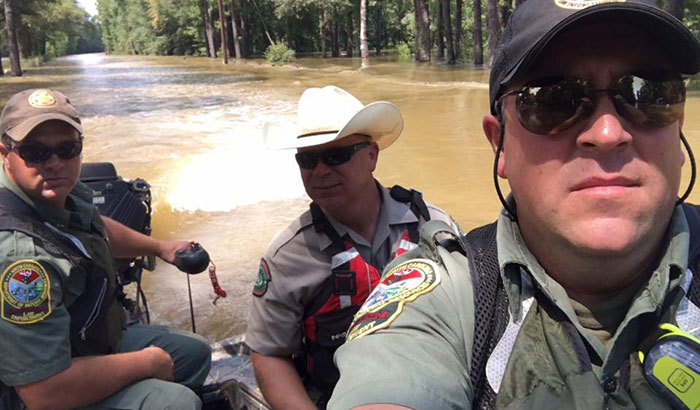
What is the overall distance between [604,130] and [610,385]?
0.53m

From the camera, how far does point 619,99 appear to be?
1204 mm

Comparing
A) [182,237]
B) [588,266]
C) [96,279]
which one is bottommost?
[182,237]

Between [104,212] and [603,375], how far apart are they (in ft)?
10.9

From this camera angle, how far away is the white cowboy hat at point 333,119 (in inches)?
103

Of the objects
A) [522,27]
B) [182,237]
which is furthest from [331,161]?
[182,237]

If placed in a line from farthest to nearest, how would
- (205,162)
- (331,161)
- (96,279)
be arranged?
(205,162)
(331,161)
(96,279)

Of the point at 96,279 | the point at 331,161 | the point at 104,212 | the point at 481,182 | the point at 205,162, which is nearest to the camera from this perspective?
the point at 96,279

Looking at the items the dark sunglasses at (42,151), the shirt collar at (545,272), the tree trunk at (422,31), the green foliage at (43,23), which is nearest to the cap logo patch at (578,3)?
the shirt collar at (545,272)

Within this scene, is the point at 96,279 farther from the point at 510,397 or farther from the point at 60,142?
the point at 510,397

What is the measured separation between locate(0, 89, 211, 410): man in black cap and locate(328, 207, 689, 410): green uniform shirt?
1374 millimetres

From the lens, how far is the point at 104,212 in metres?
3.67

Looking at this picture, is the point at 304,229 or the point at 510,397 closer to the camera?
the point at 510,397

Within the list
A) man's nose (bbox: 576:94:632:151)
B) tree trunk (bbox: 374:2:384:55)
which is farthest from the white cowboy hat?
tree trunk (bbox: 374:2:384:55)

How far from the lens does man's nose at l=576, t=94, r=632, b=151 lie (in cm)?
118
